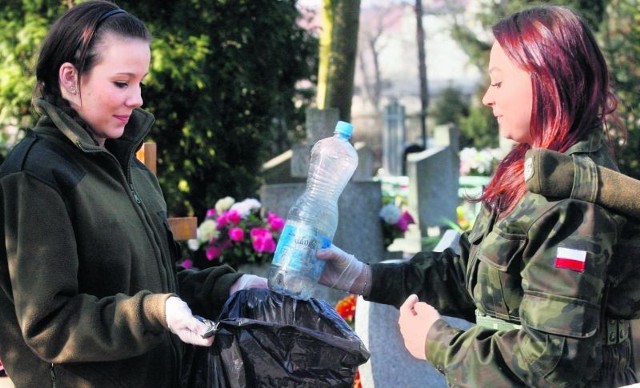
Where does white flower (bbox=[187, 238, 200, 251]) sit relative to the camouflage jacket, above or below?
below

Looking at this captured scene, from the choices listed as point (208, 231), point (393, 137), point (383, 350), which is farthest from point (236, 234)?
point (393, 137)

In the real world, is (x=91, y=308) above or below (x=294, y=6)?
below

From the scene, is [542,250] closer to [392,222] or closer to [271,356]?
[271,356]

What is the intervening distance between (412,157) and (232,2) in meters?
4.18

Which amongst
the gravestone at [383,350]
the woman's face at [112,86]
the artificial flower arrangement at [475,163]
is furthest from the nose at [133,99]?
the artificial flower arrangement at [475,163]

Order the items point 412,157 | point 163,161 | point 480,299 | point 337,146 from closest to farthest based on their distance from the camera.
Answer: point 480,299
point 337,146
point 163,161
point 412,157

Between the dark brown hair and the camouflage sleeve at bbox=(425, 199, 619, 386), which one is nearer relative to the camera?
the camouflage sleeve at bbox=(425, 199, 619, 386)

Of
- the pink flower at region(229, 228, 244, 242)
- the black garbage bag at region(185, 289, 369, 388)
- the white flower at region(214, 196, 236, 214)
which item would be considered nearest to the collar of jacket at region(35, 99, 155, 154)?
the black garbage bag at region(185, 289, 369, 388)

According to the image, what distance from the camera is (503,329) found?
2.53 metres

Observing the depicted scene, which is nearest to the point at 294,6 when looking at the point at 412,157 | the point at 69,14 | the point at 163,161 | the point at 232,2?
the point at 232,2

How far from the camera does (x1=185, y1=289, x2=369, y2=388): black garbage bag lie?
2613 mm

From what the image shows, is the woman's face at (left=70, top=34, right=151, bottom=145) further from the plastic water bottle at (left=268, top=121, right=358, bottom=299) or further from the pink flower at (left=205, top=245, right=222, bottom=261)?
the pink flower at (left=205, top=245, right=222, bottom=261)

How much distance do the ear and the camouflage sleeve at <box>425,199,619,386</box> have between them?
3.90 ft

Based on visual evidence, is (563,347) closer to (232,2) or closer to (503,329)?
(503,329)
